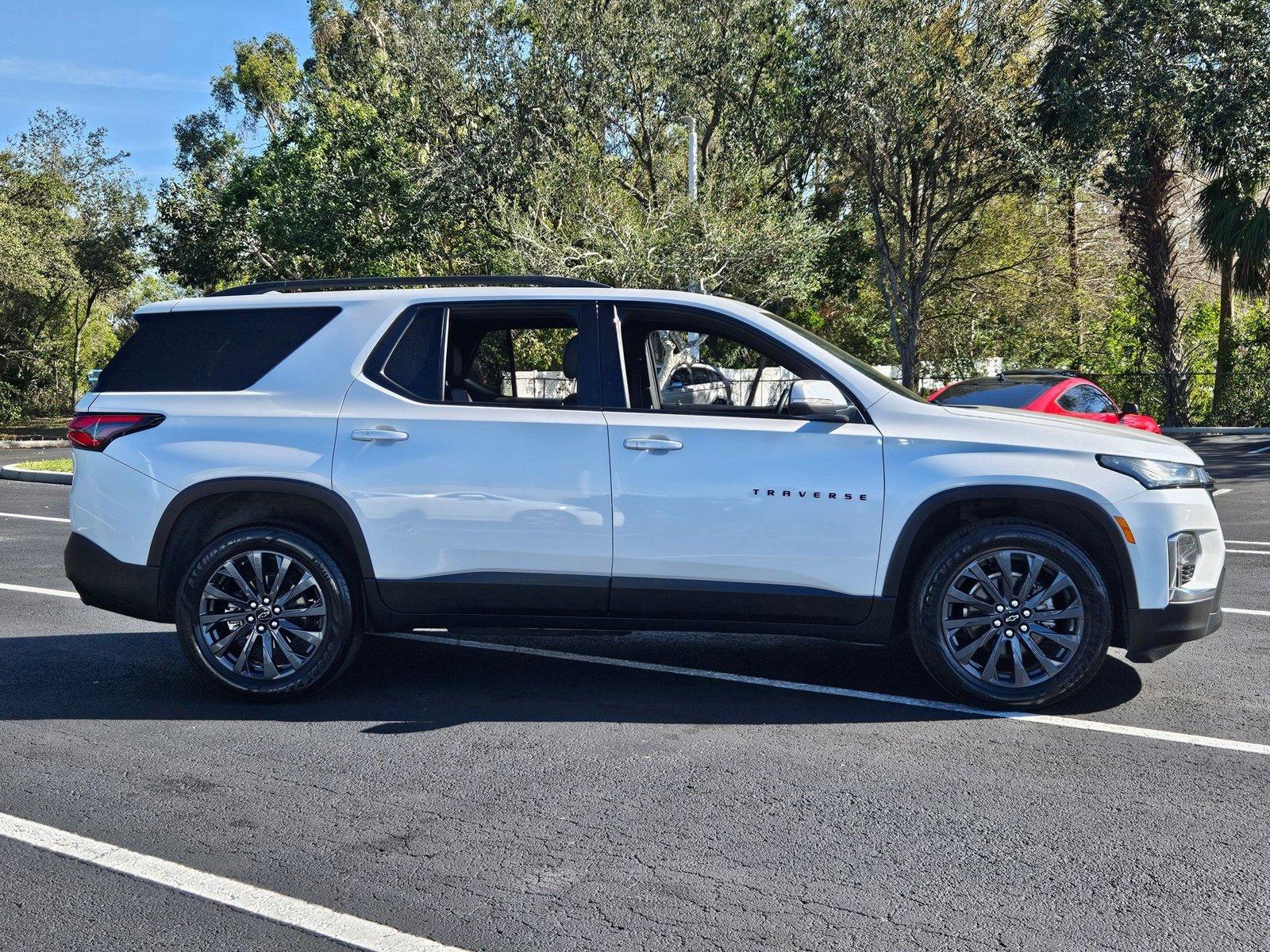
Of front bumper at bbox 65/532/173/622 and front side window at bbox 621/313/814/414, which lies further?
front bumper at bbox 65/532/173/622

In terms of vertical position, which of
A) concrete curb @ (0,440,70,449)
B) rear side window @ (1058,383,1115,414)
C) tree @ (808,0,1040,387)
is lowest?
concrete curb @ (0,440,70,449)

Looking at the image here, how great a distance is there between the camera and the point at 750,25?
2791 centimetres

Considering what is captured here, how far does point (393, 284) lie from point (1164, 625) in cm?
389

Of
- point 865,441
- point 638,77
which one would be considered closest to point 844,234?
point 638,77

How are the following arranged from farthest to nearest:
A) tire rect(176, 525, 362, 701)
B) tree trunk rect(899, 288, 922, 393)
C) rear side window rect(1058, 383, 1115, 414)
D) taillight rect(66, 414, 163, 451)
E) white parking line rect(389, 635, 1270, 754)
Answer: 1. tree trunk rect(899, 288, 922, 393)
2. rear side window rect(1058, 383, 1115, 414)
3. taillight rect(66, 414, 163, 451)
4. tire rect(176, 525, 362, 701)
5. white parking line rect(389, 635, 1270, 754)

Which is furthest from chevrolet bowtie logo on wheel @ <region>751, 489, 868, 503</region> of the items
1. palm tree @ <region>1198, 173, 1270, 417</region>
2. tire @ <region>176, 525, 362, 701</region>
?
palm tree @ <region>1198, 173, 1270, 417</region>

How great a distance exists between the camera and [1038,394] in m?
12.6

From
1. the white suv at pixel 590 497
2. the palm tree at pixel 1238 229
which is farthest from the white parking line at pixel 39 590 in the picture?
the palm tree at pixel 1238 229

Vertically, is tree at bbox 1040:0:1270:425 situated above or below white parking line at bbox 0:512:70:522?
above

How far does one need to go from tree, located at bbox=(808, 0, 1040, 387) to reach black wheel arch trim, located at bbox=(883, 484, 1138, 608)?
2177 centimetres

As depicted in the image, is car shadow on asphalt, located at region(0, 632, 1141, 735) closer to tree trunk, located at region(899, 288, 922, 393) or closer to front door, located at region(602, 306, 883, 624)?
front door, located at region(602, 306, 883, 624)


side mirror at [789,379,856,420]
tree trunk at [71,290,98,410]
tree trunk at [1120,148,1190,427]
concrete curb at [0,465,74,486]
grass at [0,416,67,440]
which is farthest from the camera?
tree trunk at [71,290,98,410]

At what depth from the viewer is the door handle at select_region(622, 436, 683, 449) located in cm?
540

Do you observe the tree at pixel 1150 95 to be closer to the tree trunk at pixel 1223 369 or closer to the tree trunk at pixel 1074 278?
the tree trunk at pixel 1223 369
